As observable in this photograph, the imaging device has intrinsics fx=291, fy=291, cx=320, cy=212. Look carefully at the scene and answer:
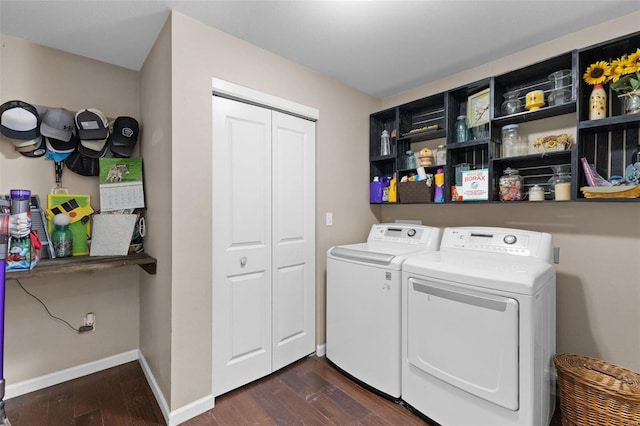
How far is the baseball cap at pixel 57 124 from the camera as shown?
193 cm

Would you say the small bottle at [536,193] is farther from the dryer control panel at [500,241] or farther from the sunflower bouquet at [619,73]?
the sunflower bouquet at [619,73]

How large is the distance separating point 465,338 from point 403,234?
3.22 ft

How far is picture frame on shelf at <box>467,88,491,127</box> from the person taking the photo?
212 cm

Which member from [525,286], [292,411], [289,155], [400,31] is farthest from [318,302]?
[400,31]

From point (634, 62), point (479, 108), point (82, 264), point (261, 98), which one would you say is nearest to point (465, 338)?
point (479, 108)

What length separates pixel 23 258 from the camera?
1.68 meters

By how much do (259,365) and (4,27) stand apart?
274 cm

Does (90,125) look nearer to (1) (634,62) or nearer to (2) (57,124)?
(2) (57,124)

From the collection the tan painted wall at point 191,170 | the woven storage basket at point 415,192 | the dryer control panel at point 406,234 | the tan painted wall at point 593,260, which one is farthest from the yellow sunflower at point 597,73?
the tan painted wall at point 191,170

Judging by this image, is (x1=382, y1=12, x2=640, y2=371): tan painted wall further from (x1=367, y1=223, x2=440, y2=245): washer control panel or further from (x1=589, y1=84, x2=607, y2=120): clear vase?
(x1=367, y1=223, x2=440, y2=245): washer control panel

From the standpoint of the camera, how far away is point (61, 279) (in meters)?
2.11

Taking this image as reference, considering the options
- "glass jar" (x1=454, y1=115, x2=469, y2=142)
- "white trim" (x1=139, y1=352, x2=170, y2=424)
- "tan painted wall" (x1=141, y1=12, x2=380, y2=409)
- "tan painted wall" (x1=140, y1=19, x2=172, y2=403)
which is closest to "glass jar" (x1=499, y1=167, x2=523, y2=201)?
"glass jar" (x1=454, y1=115, x2=469, y2=142)

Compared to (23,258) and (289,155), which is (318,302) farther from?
(23,258)

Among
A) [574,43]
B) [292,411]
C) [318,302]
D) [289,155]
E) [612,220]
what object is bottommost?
[292,411]
